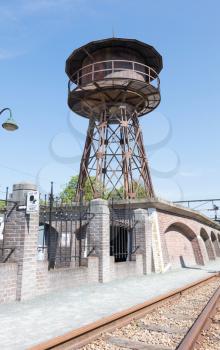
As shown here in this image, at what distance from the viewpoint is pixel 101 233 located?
11.1 m

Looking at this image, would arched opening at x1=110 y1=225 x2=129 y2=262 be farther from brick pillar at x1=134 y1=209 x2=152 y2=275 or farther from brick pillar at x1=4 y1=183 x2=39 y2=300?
brick pillar at x1=4 y1=183 x2=39 y2=300

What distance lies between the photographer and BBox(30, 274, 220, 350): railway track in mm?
4137

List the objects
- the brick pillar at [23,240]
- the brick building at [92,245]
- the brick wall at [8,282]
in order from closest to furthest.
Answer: the brick wall at [8,282] < the brick pillar at [23,240] < the brick building at [92,245]

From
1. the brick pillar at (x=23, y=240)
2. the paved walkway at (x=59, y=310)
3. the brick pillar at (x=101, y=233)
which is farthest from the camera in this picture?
the brick pillar at (x=101, y=233)

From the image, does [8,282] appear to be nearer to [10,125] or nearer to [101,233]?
[101,233]

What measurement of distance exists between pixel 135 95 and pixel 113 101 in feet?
5.26

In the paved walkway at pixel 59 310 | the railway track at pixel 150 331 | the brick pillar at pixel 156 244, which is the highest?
the brick pillar at pixel 156 244

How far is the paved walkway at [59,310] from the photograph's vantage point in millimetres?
4535

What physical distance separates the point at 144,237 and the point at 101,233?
4029 mm

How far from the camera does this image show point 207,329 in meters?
5.20

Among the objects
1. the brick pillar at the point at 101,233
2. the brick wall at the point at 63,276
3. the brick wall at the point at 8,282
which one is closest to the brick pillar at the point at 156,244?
the brick pillar at the point at 101,233

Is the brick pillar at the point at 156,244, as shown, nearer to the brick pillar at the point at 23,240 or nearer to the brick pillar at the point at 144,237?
the brick pillar at the point at 144,237

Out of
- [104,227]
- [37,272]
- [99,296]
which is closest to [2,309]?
[37,272]

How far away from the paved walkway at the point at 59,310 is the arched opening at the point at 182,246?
8873 mm
